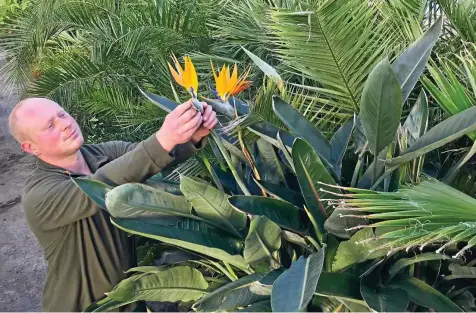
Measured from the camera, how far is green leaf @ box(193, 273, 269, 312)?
1.80 m

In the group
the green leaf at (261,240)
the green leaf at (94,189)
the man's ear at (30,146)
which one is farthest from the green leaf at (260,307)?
the man's ear at (30,146)

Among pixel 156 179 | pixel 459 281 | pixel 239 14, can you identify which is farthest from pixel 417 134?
pixel 239 14

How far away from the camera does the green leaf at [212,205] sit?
1.78 meters

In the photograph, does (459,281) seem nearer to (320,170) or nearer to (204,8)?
(320,170)

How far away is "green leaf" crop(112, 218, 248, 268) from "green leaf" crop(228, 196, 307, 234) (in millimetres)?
187

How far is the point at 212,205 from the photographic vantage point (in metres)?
1.85

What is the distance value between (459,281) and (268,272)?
0.70m

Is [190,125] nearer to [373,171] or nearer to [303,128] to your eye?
[303,128]

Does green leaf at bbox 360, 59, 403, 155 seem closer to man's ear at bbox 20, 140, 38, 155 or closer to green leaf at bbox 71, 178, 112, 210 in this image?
green leaf at bbox 71, 178, 112, 210

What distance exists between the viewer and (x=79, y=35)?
4020 millimetres

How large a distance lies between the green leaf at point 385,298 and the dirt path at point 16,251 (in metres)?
2.48

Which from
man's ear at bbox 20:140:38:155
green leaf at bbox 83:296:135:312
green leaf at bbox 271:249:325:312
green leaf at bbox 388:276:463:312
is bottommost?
green leaf at bbox 83:296:135:312

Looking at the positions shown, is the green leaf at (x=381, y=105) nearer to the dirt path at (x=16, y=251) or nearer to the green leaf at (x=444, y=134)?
the green leaf at (x=444, y=134)

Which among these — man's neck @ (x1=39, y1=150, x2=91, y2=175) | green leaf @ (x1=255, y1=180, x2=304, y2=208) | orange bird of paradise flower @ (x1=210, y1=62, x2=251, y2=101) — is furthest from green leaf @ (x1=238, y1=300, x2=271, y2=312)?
man's neck @ (x1=39, y1=150, x2=91, y2=175)
